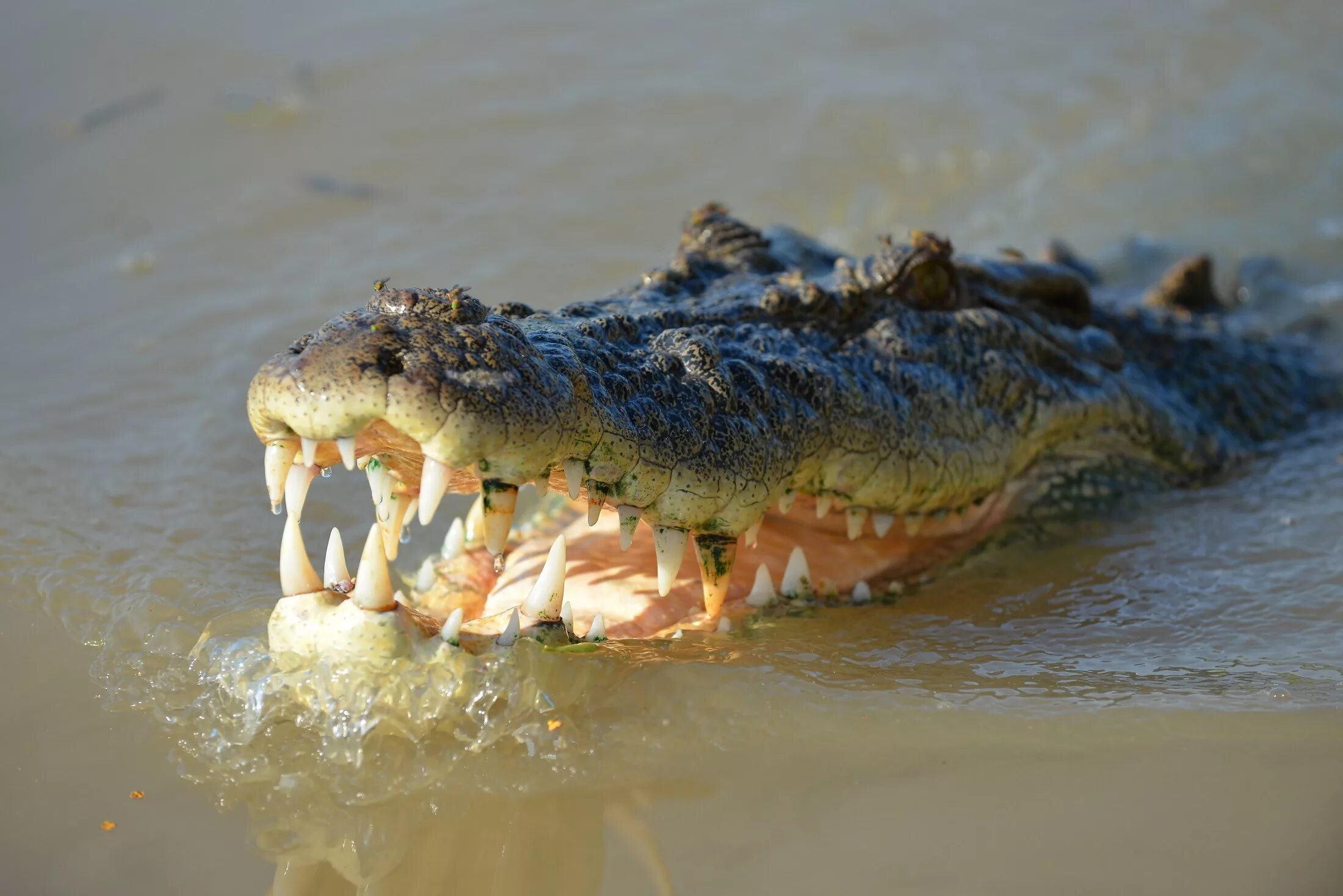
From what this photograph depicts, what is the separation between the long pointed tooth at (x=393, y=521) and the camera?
10.1 ft

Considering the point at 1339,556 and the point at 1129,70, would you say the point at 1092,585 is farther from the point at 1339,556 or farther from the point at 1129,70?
the point at 1129,70

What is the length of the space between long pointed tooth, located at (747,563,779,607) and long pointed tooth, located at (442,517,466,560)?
962mm

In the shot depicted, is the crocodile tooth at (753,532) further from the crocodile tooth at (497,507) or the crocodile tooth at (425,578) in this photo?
the crocodile tooth at (425,578)

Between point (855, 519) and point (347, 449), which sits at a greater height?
point (347, 449)

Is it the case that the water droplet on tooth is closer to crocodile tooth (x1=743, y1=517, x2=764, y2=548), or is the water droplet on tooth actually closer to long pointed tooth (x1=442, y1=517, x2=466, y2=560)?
long pointed tooth (x1=442, y1=517, x2=466, y2=560)

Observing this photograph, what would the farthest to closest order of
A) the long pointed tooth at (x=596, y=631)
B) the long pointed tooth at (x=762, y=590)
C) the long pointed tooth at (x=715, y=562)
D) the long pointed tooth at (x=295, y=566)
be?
1. the long pointed tooth at (x=762, y=590)
2. the long pointed tooth at (x=715, y=562)
3. the long pointed tooth at (x=596, y=631)
4. the long pointed tooth at (x=295, y=566)

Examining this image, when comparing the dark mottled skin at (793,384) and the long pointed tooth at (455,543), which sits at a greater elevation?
the dark mottled skin at (793,384)

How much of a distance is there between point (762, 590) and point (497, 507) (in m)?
1.14

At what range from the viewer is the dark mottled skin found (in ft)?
8.54

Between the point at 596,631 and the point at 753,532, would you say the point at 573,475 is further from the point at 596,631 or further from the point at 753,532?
the point at 753,532

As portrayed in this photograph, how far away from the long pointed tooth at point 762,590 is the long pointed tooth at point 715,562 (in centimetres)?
26

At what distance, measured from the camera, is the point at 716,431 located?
3.15 metres

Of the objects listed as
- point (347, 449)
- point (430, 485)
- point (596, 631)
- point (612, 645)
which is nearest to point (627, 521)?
point (596, 631)

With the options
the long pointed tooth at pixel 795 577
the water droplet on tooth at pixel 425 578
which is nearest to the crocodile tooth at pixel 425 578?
the water droplet on tooth at pixel 425 578
